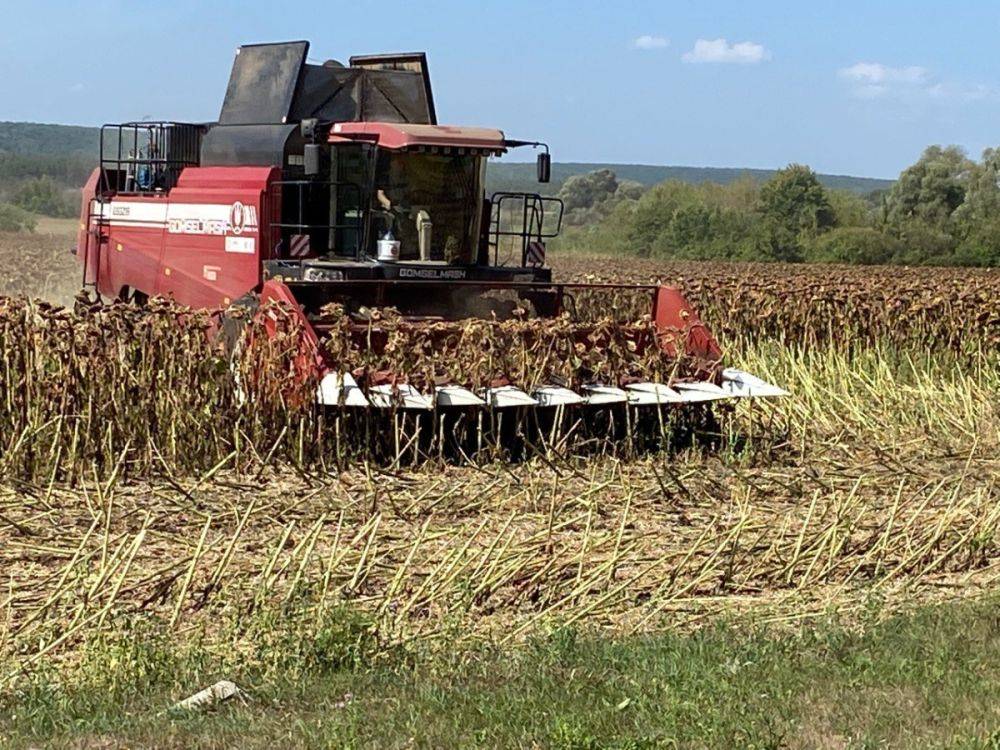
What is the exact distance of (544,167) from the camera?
42.4 feet

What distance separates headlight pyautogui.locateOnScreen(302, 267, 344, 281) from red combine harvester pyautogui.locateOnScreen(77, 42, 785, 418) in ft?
0.05

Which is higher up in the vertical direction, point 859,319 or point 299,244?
point 299,244

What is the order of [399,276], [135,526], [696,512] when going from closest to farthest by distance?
[135,526] < [696,512] < [399,276]

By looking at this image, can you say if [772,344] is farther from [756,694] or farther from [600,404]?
[756,694]

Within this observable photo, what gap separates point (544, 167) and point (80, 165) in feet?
165

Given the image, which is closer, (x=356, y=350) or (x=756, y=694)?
(x=756, y=694)

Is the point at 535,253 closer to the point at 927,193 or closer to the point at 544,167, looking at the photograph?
the point at 544,167

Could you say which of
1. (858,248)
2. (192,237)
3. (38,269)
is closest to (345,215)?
(192,237)

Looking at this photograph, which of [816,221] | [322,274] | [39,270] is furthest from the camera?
[816,221]

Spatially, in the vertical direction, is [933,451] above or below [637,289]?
below

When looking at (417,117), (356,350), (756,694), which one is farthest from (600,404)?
(756,694)

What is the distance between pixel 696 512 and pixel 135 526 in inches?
124

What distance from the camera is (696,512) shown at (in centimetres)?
854

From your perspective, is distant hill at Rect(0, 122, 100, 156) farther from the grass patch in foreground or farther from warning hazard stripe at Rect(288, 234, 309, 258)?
the grass patch in foreground
